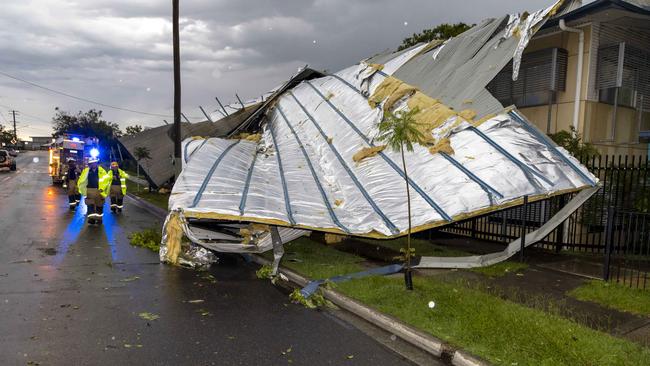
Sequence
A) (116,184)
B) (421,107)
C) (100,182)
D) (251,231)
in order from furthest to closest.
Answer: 1. (116,184)
2. (100,182)
3. (421,107)
4. (251,231)

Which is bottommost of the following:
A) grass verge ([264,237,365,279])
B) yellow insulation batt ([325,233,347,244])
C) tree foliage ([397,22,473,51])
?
grass verge ([264,237,365,279])

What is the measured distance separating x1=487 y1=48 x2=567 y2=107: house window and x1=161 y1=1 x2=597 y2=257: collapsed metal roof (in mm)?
1789

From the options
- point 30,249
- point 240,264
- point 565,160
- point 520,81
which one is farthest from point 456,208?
point 30,249

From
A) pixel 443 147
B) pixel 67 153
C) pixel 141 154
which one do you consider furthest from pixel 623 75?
pixel 67 153

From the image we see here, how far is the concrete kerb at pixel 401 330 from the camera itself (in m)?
4.60

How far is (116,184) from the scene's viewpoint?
618 inches

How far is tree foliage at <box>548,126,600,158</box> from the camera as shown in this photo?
10.7m

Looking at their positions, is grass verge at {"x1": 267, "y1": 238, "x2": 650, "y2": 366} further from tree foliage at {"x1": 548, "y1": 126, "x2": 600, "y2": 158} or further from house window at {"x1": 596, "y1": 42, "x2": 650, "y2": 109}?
house window at {"x1": 596, "y1": 42, "x2": 650, "y2": 109}

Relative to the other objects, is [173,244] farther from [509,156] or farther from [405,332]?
[509,156]

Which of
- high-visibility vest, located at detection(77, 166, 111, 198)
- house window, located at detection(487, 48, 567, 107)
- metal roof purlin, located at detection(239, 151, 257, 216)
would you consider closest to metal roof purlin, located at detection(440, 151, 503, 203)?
metal roof purlin, located at detection(239, 151, 257, 216)

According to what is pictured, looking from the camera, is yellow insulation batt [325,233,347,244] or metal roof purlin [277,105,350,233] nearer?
metal roof purlin [277,105,350,233]

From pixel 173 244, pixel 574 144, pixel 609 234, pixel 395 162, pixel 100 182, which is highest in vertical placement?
pixel 574 144

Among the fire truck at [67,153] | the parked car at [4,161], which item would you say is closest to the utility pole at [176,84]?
the fire truck at [67,153]

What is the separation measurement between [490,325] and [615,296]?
2626mm
